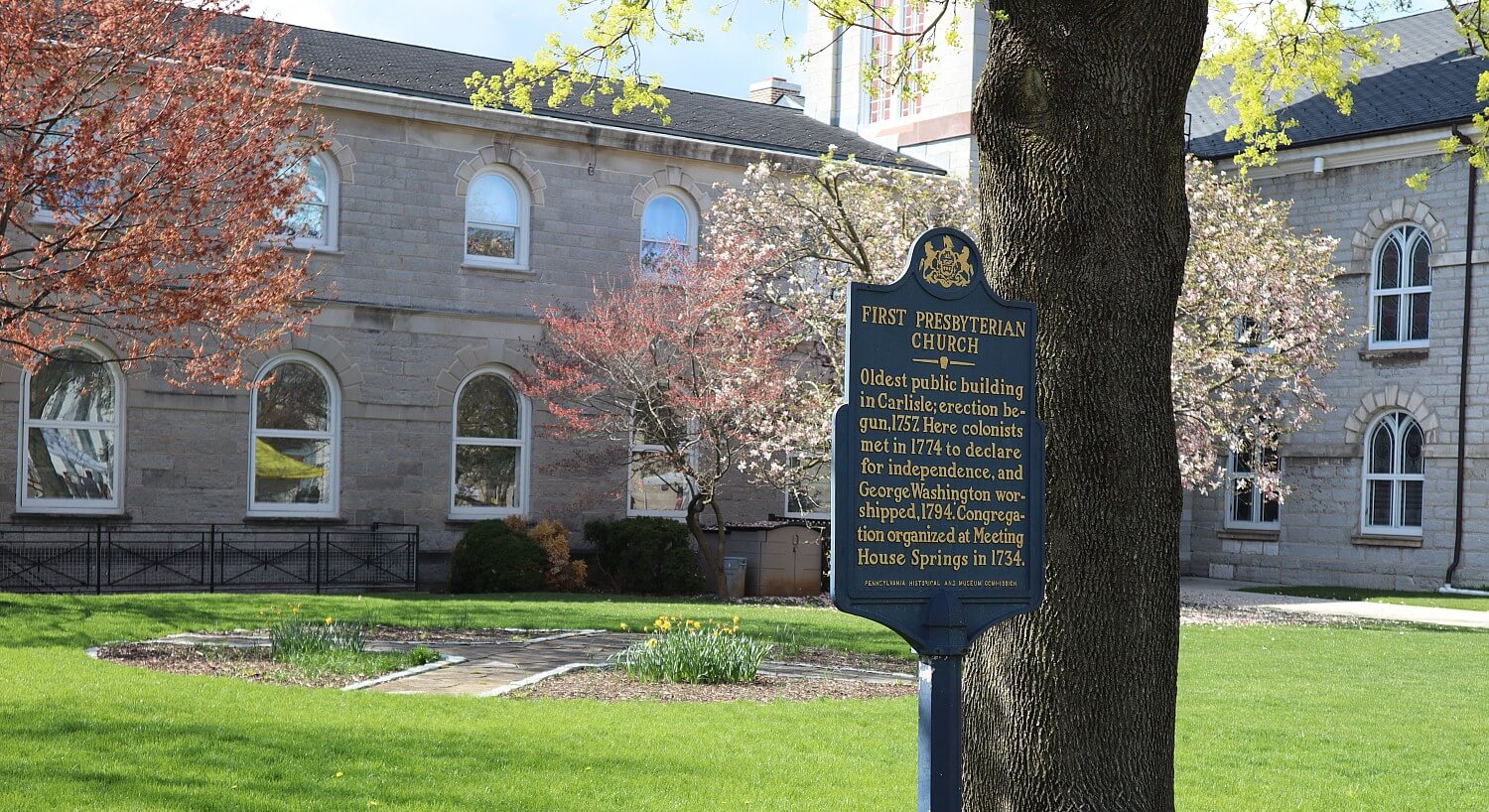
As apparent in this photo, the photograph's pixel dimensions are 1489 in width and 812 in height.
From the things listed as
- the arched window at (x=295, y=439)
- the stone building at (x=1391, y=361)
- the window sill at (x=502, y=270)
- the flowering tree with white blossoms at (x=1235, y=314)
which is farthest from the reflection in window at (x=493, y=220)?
the flowering tree with white blossoms at (x=1235, y=314)

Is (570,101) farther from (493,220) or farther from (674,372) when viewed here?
(674,372)

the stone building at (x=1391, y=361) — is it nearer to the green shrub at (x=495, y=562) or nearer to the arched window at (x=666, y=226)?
the arched window at (x=666, y=226)

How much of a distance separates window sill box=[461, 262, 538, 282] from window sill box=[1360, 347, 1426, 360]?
1561 cm

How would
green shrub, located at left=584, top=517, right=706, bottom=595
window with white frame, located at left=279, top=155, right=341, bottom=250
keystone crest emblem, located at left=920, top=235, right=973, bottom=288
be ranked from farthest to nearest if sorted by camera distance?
green shrub, located at left=584, top=517, right=706, bottom=595 → window with white frame, located at left=279, top=155, right=341, bottom=250 → keystone crest emblem, located at left=920, top=235, right=973, bottom=288

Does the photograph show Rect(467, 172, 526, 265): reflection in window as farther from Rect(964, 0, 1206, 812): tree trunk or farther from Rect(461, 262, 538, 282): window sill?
Rect(964, 0, 1206, 812): tree trunk

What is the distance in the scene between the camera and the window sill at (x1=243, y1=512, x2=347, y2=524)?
23781 mm

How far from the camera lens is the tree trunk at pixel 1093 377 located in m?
6.39

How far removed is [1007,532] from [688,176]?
22401 mm

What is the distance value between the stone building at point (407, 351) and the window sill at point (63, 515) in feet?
0.07

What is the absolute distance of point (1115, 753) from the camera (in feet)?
20.7

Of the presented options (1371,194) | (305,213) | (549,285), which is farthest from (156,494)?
(1371,194)

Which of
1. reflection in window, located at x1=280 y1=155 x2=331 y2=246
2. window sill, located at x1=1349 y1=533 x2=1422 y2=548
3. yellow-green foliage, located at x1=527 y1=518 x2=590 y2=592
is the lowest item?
yellow-green foliage, located at x1=527 y1=518 x2=590 y2=592

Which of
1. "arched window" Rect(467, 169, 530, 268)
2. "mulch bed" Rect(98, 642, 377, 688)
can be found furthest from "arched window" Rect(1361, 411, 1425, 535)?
"mulch bed" Rect(98, 642, 377, 688)

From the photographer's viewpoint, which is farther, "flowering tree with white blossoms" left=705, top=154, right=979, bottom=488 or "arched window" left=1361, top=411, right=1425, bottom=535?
"arched window" left=1361, top=411, right=1425, bottom=535
